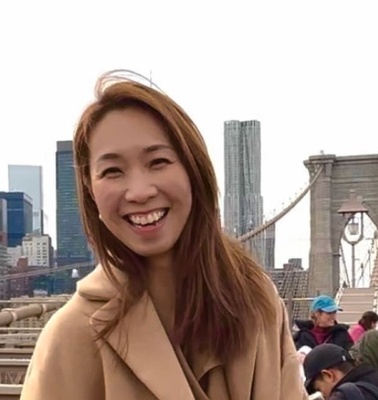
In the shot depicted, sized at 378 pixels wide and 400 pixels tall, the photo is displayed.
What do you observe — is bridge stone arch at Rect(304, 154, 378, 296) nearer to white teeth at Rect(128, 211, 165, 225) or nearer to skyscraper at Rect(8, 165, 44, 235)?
skyscraper at Rect(8, 165, 44, 235)

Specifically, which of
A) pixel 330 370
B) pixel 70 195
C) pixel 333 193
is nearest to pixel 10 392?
pixel 70 195

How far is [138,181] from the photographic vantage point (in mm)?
1006

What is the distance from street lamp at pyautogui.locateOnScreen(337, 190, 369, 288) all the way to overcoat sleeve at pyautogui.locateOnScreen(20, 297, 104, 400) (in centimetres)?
1438

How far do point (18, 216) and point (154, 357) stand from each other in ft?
46.1

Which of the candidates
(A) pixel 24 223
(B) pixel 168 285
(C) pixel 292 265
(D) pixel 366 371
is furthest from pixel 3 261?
(B) pixel 168 285

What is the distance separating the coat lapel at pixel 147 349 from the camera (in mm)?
986

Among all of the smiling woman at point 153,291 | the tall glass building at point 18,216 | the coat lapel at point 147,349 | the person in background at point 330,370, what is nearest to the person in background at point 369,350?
the person in background at point 330,370

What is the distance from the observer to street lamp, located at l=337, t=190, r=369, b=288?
1512 cm

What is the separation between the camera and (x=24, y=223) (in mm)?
14445

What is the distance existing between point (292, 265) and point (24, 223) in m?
5.12

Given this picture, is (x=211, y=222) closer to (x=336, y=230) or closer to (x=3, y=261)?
(x=3, y=261)

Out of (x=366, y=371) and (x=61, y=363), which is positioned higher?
(x=61, y=363)

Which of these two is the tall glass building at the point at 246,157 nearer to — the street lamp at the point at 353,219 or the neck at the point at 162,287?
the street lamp at the point at 353,219

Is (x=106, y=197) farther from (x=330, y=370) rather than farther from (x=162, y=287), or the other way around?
(x=330, y=370)
